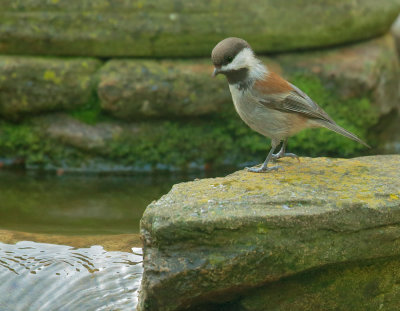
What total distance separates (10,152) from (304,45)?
4.23 metres

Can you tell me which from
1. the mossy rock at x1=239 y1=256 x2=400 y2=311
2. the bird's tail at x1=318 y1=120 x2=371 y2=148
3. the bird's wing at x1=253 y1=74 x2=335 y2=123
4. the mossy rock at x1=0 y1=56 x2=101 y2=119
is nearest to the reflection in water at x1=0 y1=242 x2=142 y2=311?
the mossy rock at x1=239 y1=256 x2=400 y2=311

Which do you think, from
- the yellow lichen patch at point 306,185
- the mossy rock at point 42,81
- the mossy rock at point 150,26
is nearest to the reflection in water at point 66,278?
the yellow lichen patch at point 306,185

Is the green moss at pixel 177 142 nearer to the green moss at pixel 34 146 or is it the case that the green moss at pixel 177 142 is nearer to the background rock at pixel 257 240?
the green moss at pixel 34 146

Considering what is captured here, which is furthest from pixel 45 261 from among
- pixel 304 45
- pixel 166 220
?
pixel 304 45

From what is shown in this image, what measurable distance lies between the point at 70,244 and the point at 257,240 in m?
2.12

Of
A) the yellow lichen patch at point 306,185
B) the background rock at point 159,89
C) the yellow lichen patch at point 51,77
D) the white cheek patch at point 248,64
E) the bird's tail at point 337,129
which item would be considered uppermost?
the yellow lichen patch at point 51,77

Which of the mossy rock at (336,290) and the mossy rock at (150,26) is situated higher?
the mossy rock at (150,26)

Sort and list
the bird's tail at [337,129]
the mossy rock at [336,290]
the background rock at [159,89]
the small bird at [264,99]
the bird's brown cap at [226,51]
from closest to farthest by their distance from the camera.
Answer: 1. the mossy rock at [336,290]
2. the bird's brown cap at [226,51]
3. the small bird at [264,99]
4. the bird's tail at [337,129]
5. the background rock at [159,89]

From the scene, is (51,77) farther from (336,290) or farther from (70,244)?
(336,290)

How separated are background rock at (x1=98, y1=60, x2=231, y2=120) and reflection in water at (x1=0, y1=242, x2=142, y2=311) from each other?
2.92 metres

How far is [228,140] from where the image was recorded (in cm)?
808

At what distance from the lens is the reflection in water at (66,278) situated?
15.0ft

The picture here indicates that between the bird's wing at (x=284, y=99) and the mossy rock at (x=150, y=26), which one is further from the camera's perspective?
the mossy rock at (x=150, y=26)

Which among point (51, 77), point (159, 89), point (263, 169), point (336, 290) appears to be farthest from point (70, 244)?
point (51, 77)
